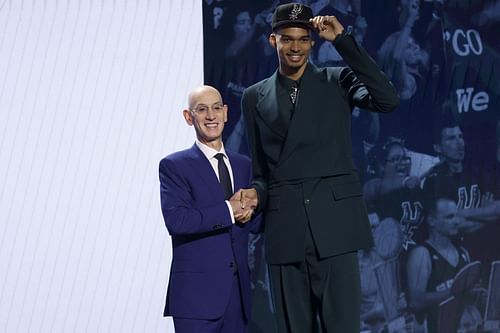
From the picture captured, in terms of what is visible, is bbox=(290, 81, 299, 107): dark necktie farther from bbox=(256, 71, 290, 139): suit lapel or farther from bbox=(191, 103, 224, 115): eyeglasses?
bbox=(191, 103, 224, 115): eyeglasses

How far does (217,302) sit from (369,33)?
2.19 metres

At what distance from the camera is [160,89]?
442 centimetres

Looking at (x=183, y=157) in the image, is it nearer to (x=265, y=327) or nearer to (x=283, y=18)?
(x=283, y=18)

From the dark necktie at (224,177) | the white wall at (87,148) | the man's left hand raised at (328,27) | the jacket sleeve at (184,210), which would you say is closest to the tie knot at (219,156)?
the dark necktie at (224,177)

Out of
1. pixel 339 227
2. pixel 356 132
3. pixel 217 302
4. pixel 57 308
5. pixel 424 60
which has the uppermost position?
pixel 424 60

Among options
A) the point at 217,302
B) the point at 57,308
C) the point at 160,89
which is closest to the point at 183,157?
the point at 217,302

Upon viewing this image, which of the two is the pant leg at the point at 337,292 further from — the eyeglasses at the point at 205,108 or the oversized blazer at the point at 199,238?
the eyeglasses at the point at 205,108

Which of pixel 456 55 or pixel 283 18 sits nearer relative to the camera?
pixel 283 18

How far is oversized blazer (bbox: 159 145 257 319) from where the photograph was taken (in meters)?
2.67

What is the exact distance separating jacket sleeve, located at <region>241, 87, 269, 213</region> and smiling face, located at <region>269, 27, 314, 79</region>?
0.60 feet

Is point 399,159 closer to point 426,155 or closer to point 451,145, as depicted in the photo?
point 426,155

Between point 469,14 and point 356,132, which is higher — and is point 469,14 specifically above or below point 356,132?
above

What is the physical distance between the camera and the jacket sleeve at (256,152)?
2.62m

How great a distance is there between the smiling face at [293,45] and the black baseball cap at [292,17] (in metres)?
0.02
